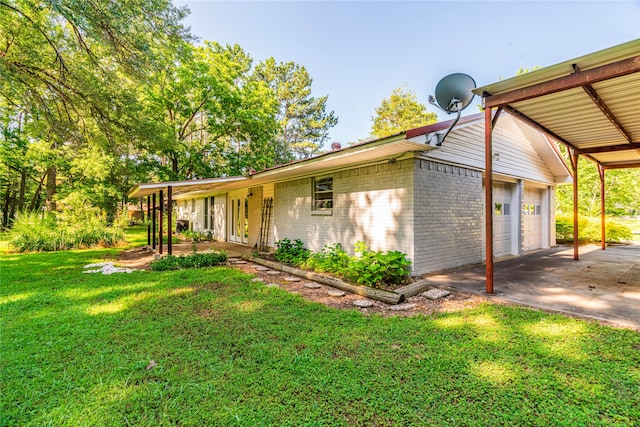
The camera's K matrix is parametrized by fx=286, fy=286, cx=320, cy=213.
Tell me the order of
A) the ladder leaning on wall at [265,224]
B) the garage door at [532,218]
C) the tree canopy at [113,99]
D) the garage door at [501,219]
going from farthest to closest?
the ladder leaning on wall at [265,224]
the garage door at [532,218]
the garage door at [501,219]
the tree canopy at [113,99]

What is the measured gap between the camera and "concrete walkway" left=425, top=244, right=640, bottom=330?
4094 millimetres

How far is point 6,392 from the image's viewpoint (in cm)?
238

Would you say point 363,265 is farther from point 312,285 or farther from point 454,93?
point 454,93

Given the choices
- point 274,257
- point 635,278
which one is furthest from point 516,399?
A: point 274,257

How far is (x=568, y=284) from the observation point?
5473mm

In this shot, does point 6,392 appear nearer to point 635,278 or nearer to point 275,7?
point 635,278

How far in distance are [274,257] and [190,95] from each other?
1178cm

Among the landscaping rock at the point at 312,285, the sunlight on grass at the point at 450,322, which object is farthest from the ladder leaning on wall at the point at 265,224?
the sunlight on grass at the point at 450,322

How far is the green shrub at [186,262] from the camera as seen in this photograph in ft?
24.2

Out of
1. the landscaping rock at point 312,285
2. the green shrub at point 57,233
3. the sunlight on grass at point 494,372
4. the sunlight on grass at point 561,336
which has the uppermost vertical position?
the green shrub at point 57,233

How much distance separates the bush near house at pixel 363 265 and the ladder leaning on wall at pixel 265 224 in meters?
3.22

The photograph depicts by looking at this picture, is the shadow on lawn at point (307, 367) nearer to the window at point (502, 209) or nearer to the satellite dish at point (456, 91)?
the satellite dish at point (456, 91)

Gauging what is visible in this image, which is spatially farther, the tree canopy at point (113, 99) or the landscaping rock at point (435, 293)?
the tree canopy at point (113, 99)

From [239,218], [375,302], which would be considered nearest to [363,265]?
[375,302]
